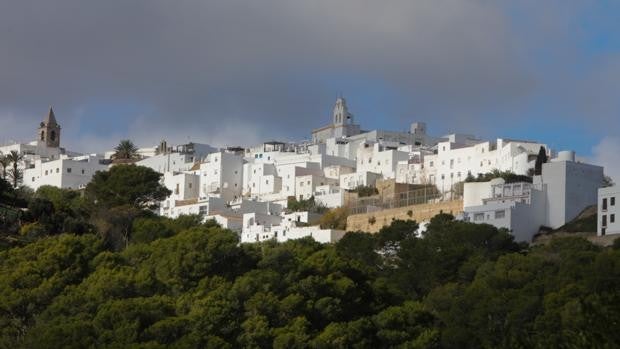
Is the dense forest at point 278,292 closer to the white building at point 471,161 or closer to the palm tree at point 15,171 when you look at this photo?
the white building at point 471,161

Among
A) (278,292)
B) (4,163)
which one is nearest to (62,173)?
(4,163)

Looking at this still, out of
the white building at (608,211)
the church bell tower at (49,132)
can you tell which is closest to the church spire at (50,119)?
the church bell tower at (49,132)

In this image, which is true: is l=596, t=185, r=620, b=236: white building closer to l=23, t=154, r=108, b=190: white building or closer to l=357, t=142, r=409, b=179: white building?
l=357, t=142, r=409, b=179: white building

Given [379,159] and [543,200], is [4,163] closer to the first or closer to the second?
[379,159]

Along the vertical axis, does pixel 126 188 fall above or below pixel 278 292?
above

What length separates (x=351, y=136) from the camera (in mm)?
102438

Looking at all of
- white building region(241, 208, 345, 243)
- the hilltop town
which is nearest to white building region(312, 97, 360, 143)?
the hilltop town

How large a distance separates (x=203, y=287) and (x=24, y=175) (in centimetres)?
5013

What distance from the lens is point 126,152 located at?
348 ft

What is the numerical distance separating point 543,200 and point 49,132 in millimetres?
58152

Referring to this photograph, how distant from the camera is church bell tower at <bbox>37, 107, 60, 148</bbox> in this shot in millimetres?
116275

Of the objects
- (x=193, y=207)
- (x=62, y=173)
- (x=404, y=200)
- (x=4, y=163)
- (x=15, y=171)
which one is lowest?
(x=193, y=207)

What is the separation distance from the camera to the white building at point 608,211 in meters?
64.6

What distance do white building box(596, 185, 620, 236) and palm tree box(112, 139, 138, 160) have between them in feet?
156
